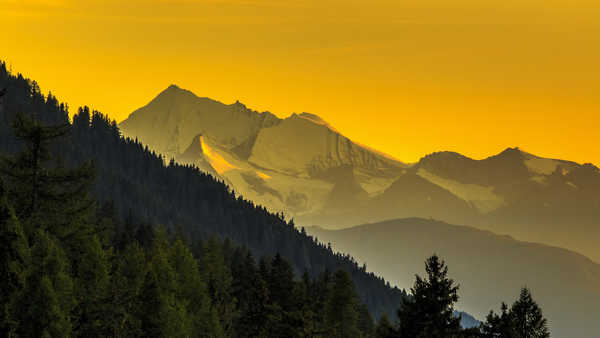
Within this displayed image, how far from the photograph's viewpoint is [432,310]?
181ft

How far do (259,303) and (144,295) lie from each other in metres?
18.5

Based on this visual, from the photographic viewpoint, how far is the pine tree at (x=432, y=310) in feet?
179

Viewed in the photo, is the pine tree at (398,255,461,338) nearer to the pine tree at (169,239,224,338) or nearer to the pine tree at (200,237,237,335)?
the pine tree at (169,239,224,338)

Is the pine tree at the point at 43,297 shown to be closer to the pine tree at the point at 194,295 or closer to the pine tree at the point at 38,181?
the pine tree at the point at 38,181

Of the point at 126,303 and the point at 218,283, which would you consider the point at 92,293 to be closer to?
the point at 126,303

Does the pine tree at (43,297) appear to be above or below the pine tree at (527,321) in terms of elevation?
below

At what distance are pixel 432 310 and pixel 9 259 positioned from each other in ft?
78.4

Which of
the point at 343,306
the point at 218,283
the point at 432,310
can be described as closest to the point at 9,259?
the point at 432,310

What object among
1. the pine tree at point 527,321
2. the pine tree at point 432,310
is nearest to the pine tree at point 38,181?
the pine tree at point 432,310

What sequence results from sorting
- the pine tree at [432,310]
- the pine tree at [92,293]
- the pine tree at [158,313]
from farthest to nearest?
the pine tree at [158,313] → the pine tree at [92,293] → the pine tree at [432,310]

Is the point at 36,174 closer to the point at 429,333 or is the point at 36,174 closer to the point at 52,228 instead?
the point at 52,228

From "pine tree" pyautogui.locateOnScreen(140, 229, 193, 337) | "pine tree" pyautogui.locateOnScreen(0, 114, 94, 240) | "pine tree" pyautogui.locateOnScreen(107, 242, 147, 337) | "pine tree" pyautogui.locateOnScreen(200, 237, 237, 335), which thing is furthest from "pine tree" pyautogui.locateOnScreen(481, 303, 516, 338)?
"pine tree" pyautogui.locateOnScreen(200, 237, 237, 335)

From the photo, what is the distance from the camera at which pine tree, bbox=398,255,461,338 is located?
5453cm

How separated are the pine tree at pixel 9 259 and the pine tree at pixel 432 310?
22.0 meters
